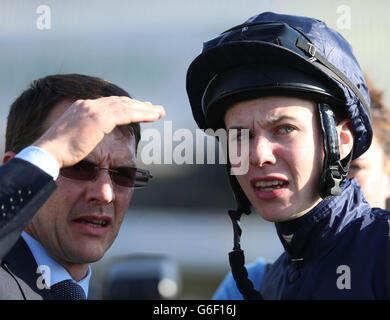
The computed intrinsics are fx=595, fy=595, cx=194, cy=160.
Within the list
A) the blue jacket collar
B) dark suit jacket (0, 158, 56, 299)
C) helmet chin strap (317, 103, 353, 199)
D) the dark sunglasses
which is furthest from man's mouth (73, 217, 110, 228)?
helmet chin strap (317, 103, 353, 199)

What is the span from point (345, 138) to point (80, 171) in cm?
132

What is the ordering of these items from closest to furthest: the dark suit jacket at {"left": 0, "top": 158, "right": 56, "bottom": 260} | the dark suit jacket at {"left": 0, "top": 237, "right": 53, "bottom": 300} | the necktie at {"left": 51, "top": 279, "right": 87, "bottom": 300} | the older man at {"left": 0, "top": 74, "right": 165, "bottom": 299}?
the dark suit jacket at {"left": 0, "top": 158, "right": 56, "bottom": 260} → the older man at {"left": 0, "top": 74, "right": 165, "bottom": 299} → the dark suit jacket at {"left": 0, "top": 237, "right": 53, "bottom": 300} → the necktie at {"left": 51, "top": 279, "right": 87, "bottom": 300}

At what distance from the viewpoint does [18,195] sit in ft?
6.52

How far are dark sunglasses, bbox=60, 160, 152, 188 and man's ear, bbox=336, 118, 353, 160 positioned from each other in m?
0.98

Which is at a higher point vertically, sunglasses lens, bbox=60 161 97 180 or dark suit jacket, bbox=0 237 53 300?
sunglasses lens, bbox=60 161 97 180

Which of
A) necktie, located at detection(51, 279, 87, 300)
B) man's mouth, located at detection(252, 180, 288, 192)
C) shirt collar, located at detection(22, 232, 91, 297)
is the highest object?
man's mouth, located at detection(252, 180, 288, 192)

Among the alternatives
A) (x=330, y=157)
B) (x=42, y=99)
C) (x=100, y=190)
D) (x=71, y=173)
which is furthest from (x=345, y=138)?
(x=42, y=99)

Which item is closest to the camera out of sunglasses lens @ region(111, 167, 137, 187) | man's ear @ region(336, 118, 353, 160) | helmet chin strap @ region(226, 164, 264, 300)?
sunglasses lens @ region(111, 167, 137, 187)

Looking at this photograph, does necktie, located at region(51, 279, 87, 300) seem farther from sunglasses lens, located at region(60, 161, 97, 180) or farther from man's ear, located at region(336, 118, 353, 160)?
man's ear, located at region(336, 118, 353, 160)

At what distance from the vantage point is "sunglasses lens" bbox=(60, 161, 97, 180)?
A: 268 centimetres

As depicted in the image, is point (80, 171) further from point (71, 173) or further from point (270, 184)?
point (270, 184)

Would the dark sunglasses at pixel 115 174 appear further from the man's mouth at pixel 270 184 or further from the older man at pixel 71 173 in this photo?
the man's mouth at pixel 270 184

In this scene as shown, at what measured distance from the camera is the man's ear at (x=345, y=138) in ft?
9.77
